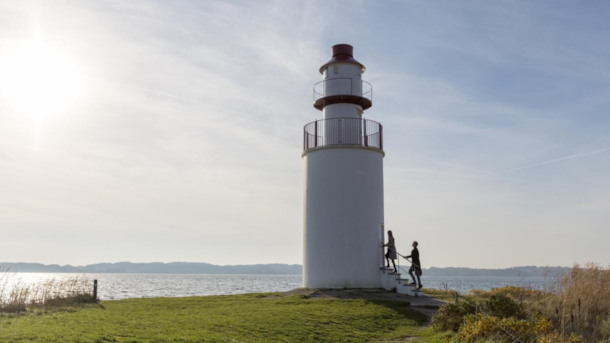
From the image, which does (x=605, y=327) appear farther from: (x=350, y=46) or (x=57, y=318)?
(x=350, y=46)

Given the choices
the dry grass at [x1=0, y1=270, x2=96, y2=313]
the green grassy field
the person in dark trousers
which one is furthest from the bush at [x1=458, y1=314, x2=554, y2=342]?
the dry grass at [x1=0, y1=270, x2=96, y2=313]

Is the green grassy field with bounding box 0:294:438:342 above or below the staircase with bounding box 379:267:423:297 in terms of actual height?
below

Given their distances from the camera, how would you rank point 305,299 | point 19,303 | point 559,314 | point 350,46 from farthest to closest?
point 350,46 < point 305,299 < point 19,303 < point 559,314

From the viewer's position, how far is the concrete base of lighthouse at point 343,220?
2214 cm

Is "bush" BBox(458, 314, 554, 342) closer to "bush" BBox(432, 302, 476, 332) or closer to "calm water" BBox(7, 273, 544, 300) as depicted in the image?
"bush" BBox(432, 302, 476, 332)

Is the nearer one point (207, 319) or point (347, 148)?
point (207, 319)

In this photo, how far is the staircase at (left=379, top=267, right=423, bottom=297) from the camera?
21984mm

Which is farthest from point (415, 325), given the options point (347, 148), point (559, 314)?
point (347, 148)

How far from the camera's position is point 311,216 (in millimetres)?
23031

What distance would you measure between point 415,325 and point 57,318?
9803mm

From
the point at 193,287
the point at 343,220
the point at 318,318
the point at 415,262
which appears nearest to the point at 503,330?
the point at 318,318

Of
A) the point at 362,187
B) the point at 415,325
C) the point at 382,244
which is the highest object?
the point at 362,187

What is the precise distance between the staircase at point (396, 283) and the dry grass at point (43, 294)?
11.7 metres

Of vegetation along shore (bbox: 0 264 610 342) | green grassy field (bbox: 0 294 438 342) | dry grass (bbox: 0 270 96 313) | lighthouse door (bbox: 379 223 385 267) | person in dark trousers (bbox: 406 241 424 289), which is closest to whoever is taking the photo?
green grassy field (bbox: 0 294 438 342)
